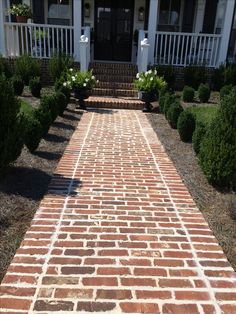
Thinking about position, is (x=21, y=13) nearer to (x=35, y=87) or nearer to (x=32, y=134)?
(x=35, y=87)

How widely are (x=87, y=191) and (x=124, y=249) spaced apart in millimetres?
1374

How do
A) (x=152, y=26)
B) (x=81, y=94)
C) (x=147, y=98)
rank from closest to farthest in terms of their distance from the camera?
1. (x=81, y=94)
2. (x=147, y=98)
3. (x=152, y=26)

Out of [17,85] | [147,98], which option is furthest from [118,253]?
[17,85]

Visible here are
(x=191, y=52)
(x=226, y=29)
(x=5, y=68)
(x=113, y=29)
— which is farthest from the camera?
(x=113, y=29)

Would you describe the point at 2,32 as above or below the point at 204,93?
above

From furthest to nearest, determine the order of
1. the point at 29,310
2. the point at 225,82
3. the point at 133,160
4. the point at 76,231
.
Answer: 1. the point at 225,82
2. the point at 133,160
3. the point at 76,231
4. the point at 29,310

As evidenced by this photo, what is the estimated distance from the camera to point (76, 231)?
338cm

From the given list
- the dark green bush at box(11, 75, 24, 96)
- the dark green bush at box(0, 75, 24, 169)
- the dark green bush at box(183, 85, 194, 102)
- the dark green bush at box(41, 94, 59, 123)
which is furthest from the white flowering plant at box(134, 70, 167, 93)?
the dark green bush at box(0, 75, 24, 169)

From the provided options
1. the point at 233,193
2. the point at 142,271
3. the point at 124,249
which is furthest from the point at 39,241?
the point at 233,193

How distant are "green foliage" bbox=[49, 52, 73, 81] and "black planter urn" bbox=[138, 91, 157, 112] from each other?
9.34ft

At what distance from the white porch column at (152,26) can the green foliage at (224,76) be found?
2.34 m

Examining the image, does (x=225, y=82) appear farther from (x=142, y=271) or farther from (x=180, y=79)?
(x=142, y=271)

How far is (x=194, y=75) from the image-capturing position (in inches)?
448

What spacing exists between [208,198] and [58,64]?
8.07 meters
